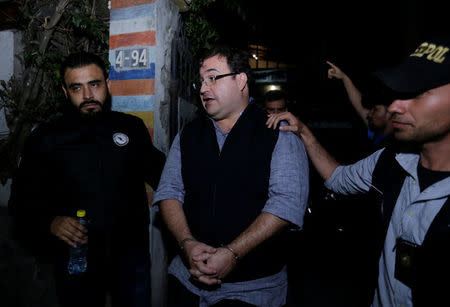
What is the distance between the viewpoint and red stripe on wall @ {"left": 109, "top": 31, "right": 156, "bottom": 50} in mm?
2961

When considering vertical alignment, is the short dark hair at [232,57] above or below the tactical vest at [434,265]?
above

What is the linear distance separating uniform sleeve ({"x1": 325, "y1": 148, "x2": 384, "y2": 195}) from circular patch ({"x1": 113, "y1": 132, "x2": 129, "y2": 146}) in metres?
1.78

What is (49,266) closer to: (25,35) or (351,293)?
(25,35)

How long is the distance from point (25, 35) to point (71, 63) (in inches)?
97.3

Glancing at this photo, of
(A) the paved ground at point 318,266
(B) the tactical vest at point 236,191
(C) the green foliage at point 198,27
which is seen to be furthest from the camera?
(C) the green foliage at point 198,27

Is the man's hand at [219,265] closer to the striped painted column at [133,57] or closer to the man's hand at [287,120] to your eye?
the man's hand at [287,120]

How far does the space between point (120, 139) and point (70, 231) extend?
2.81 ft

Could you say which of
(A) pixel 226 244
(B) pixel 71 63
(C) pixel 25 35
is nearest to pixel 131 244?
(A) pixel 226 244

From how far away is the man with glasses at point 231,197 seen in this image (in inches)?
68.4

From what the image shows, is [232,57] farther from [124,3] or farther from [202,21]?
[202,21]

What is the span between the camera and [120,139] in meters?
2.49

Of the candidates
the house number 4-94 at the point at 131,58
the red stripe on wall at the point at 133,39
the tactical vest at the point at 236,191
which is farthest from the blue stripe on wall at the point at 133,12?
the tactical vest at the point at 236,191

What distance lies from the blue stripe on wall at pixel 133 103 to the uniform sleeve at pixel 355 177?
1989 millimetres

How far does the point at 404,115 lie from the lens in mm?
1491
